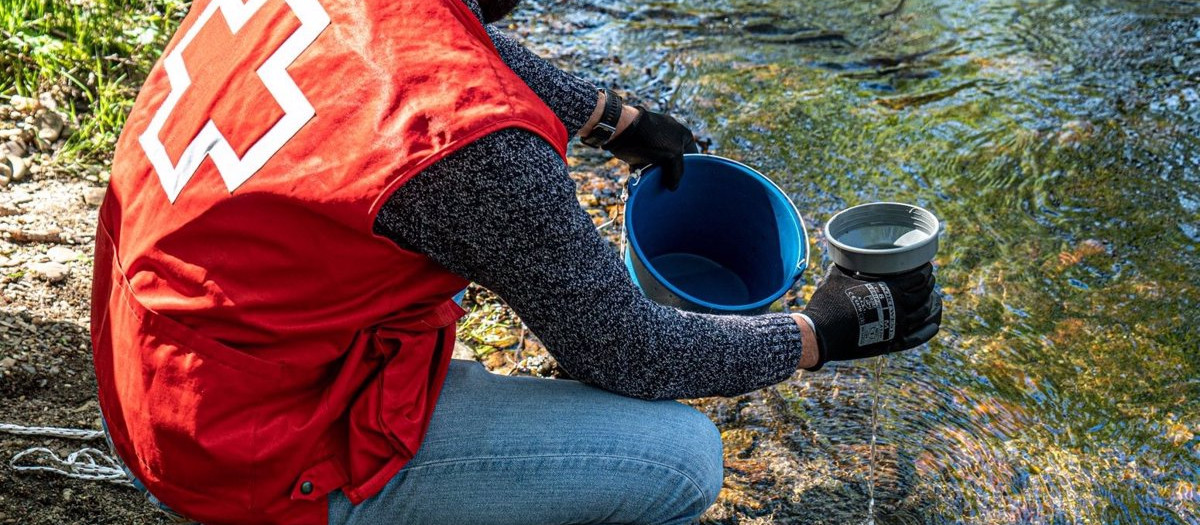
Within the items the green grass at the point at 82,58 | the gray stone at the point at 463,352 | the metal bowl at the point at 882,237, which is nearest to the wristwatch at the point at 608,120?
the metal bowl at the point at 882,237

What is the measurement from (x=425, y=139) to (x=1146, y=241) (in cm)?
245

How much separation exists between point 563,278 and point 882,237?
0.77 m

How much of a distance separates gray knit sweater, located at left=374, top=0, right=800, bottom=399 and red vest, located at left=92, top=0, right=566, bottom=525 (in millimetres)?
44

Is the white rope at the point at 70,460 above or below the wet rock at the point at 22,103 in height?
below

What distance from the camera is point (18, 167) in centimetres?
291

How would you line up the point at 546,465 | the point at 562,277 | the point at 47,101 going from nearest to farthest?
the point at 562,277, the point at 546,465, the point at 47,101

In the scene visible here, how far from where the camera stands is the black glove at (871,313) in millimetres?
1717

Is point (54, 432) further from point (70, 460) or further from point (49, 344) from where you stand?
point (49, 344)

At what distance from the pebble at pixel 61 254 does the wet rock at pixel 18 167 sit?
385 millimetres

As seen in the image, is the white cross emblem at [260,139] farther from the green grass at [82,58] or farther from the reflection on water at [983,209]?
the green grass at [82,58]

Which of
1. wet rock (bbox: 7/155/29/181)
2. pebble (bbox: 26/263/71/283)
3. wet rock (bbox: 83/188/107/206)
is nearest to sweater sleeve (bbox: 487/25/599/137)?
pebble (bbox: 26/263/71/283)

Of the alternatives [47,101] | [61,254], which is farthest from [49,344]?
[47,101]

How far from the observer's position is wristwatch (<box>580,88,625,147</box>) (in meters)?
2.18

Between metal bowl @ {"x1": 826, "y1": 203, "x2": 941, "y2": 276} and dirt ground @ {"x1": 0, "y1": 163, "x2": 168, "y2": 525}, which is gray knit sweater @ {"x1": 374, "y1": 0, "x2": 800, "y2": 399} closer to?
metal bowl @ {"x1": 826, "y1": 203, "x2": 941, "y2": 276}
